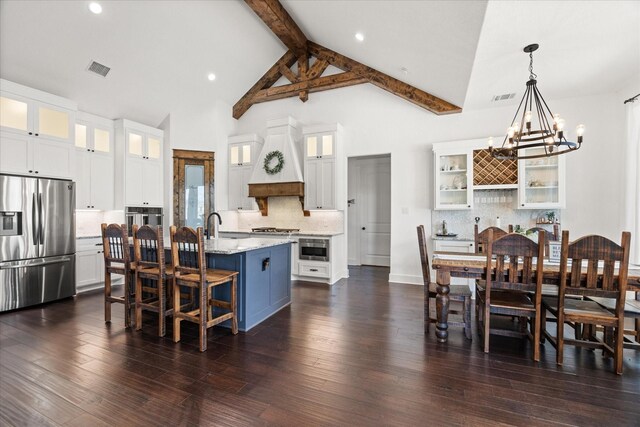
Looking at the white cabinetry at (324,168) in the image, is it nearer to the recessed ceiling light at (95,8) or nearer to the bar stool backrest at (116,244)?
the bar stool backrest at (116,244)

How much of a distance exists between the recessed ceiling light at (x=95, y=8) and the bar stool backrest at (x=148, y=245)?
316 centimetres

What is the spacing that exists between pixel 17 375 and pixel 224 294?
1677 mm

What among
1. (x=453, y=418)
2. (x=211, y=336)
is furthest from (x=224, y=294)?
(x=453, y=418)

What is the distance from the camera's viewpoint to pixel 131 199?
17.9 feet

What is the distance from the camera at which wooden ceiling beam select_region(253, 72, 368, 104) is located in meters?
5.83

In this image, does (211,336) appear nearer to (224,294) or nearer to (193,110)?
(224,294)

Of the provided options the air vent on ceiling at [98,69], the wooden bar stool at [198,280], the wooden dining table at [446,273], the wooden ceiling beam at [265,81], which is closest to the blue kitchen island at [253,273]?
the wooden bar stool at [198,280]

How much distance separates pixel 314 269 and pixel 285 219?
1585 millimetres

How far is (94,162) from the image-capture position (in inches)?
200

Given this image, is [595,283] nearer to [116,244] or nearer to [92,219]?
[116,244]

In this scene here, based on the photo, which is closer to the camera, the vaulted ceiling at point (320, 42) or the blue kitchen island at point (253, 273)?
the vaulted ceiling at point (320, 42)

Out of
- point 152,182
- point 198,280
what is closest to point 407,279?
point 198,280

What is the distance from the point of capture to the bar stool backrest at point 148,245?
2927 mm

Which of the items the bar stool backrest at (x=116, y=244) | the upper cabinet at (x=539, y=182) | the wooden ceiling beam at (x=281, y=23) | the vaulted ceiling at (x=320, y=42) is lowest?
the bar stool backrest at (x=116, y=244)
